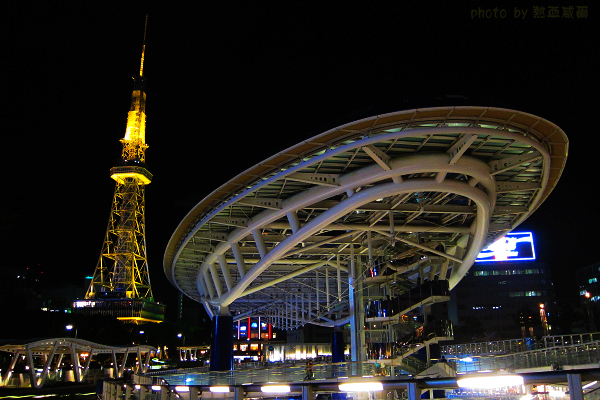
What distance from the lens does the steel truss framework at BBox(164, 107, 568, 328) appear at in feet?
63.2

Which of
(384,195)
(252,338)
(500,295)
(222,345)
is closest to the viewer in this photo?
(384,195)

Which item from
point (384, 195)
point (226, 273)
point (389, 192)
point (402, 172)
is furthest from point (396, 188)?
point (226, 273)

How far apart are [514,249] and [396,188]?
61.3 metres

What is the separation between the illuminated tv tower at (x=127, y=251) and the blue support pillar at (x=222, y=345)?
241ft

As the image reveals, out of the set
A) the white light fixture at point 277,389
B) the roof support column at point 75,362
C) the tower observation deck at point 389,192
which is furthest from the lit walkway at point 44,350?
the white light fixture at point 277,389

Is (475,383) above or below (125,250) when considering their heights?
below

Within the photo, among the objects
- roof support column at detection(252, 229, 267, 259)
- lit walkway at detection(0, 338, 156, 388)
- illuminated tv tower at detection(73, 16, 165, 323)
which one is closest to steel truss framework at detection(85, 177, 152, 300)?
illuminated tv tower at detection(73, 16, 165, 323)

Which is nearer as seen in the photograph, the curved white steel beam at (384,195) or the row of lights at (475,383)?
the row of lights at (475,383)

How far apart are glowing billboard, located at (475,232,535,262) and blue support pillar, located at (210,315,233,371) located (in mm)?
48840

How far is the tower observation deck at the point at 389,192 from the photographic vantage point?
19250mm

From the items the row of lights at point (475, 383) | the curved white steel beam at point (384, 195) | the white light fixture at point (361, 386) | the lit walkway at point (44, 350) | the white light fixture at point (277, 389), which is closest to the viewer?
the row of lights at point (475, 383)

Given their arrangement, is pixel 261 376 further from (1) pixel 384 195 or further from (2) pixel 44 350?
(2) pixel 44 350

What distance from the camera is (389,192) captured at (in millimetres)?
22172

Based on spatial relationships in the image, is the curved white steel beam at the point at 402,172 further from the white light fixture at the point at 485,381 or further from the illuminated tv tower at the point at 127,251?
the illuminated tv tower at the point at 127,251
